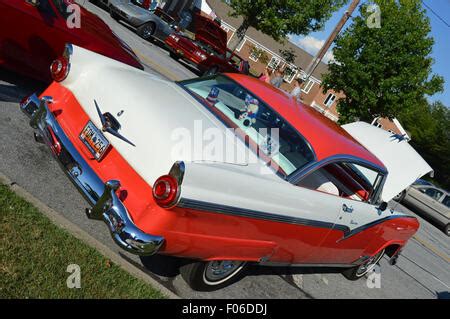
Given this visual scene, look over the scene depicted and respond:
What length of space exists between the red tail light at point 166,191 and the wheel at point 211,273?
2.80 ft

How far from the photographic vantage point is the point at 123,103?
3.54 meters

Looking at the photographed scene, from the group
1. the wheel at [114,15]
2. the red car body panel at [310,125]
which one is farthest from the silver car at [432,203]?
the wheel at [114,15]

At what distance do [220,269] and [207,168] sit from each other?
3.92 ft

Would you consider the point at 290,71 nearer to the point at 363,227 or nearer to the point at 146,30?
the point at 146,30

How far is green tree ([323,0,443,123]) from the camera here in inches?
890

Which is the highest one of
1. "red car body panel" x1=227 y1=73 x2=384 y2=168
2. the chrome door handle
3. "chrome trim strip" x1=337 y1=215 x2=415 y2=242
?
"red car body panel" x1=227 y1=73 x2=384 y2=168

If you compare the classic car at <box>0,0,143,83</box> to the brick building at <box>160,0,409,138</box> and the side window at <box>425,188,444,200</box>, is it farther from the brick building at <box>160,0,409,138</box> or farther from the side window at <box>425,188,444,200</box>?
the brick building at <box>160,0,409,138</box>

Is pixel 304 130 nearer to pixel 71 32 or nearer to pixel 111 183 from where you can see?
pixel 111 183

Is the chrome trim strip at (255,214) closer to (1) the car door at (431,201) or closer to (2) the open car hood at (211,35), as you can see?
(1) the car door at (431,201)

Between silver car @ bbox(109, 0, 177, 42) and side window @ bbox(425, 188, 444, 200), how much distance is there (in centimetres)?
1147

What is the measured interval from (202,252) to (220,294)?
0.92 m

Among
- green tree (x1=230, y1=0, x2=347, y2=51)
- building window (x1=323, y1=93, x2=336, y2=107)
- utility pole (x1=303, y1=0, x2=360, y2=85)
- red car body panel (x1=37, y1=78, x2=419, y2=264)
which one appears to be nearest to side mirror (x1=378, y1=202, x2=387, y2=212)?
red car body panel (x1=37, y1=78, x2=419, y2=264)

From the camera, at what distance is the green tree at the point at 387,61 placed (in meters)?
22.6
